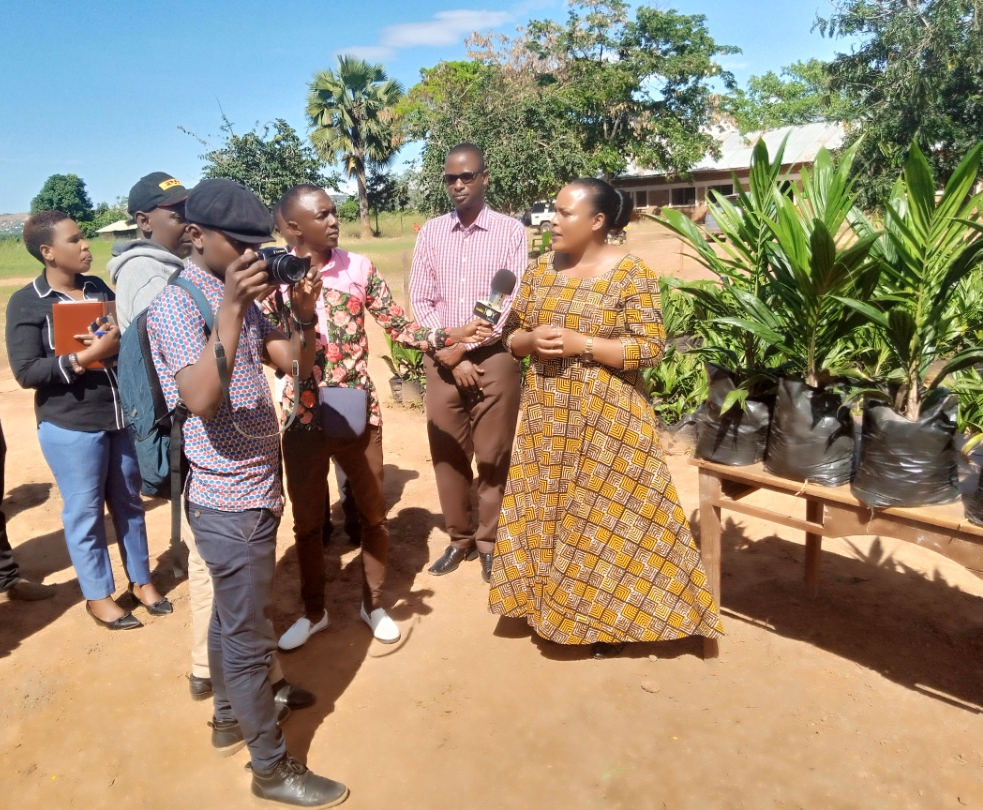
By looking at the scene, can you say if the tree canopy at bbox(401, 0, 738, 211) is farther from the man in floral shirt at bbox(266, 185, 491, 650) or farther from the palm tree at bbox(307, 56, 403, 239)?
the man in floral shirt at bbox(266, 185, 491, 650)

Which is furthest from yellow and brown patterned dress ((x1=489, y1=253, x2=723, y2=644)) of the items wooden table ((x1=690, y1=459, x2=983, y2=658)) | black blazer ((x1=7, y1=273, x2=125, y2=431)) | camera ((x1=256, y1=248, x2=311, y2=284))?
black blazer ((x1=7, y1=273, x2=125, y2=431))

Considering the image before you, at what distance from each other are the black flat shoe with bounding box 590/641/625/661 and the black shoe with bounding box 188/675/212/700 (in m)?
1.57

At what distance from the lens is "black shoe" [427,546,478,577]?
4.05 metres

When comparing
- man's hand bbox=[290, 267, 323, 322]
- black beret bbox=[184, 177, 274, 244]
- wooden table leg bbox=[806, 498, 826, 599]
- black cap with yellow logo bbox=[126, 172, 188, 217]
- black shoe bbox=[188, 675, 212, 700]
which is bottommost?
black shoe bbox=[188, 675, 212, 700]

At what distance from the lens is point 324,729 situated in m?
2.81

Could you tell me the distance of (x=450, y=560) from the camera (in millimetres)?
4090

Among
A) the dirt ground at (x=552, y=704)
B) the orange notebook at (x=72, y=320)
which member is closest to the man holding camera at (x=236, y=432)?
the dirt ground at (x=552, y=704)

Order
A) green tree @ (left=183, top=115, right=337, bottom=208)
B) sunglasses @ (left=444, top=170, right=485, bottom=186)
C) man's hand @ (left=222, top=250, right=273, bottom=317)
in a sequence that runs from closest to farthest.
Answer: man's hand @ (left=222, top=250, right=273, bottom=317), sunglasses @ (left=444, top=170, right=485, bottom=186), green tree @ (left=183, top=115, right=337, bottom=208)

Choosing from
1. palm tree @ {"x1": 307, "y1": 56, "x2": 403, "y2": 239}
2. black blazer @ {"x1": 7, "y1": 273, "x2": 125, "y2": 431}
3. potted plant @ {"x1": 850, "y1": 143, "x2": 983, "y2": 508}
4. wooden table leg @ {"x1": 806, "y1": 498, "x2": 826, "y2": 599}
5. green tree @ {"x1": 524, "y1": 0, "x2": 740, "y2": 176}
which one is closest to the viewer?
potted plant @ {"x1": 850, "y1": 143, "x2": 983, "y2": 508}

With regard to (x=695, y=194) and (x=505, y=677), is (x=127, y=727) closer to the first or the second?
(x=505, y=677)

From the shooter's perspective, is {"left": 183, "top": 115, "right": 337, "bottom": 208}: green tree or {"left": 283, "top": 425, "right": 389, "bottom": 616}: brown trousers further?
{"left": 183, "top": 115, "right": 337, "bottom": 208}: green tree

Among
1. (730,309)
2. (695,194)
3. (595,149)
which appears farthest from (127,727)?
(695,194)

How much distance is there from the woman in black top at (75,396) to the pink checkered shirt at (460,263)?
59.1 inches

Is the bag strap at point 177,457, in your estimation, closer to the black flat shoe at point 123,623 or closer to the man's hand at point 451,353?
the black flat shoe at point 123,623
